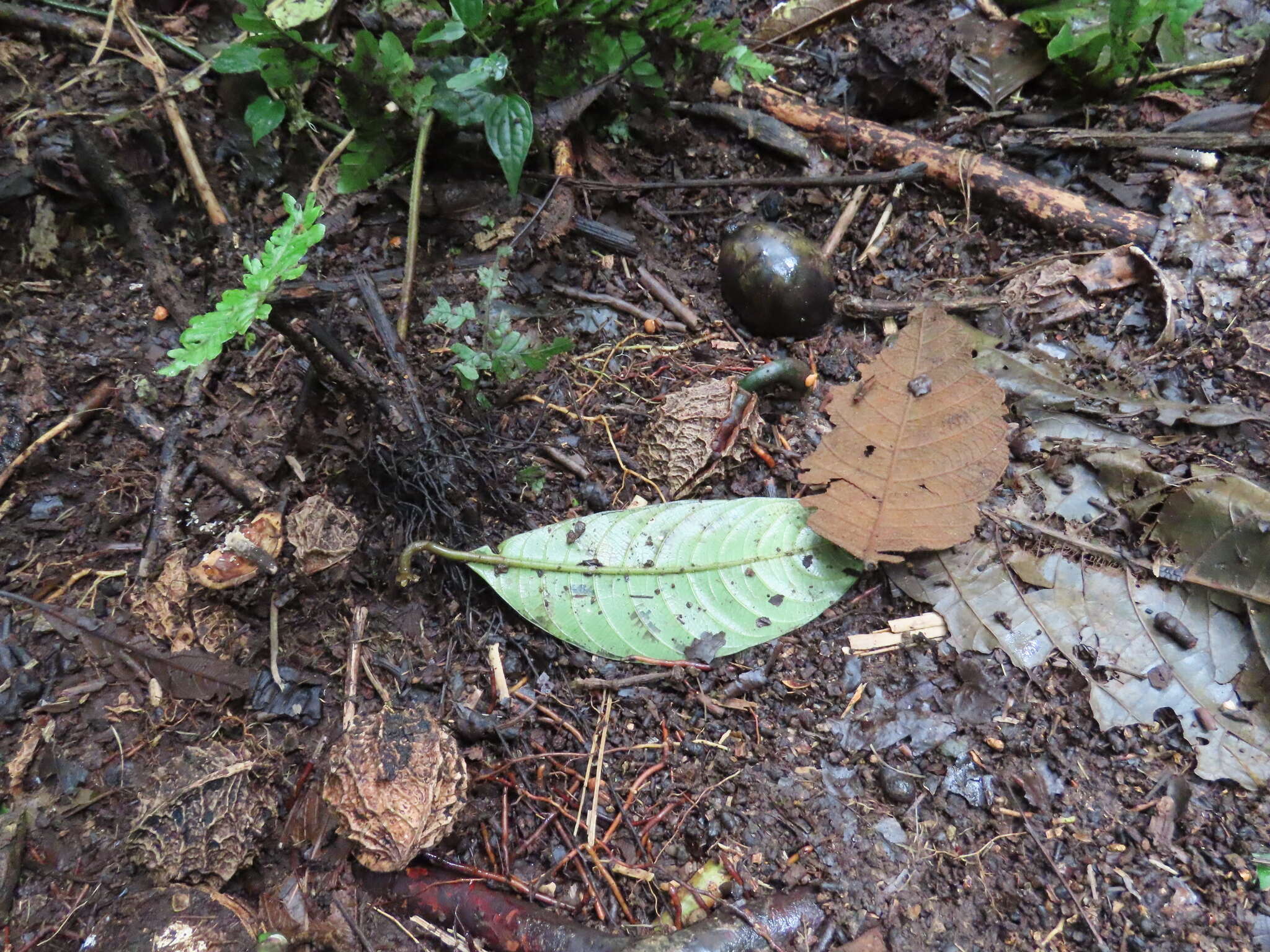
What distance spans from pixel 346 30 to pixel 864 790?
3853 millimetres

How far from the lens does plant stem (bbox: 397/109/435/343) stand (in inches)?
112

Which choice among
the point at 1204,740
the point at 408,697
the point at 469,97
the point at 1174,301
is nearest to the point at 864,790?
the point at 1204,740

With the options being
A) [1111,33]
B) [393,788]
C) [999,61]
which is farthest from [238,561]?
[1111,33]

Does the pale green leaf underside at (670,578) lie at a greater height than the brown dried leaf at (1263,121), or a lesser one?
lesser

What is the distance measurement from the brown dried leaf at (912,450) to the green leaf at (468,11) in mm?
1880

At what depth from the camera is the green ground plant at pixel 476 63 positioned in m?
2.81

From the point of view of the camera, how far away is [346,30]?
11.4ft

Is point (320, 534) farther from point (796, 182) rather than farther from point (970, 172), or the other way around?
point (970, 172)

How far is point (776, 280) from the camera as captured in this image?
307cm

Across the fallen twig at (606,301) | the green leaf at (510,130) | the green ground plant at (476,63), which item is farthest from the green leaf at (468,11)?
the fallen twig at (606,301)

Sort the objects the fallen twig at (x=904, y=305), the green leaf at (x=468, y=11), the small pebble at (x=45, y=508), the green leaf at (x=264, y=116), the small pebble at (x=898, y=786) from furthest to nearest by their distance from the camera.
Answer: the fallen twig at (x=904, y=305)
the green leaf at (x=264, y=116)
the green leaf at (x=468, y=11)
the small pebble at (x=45, y=508)
the small pebble at (x=898, y=786)

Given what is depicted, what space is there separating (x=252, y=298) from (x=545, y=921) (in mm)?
1873

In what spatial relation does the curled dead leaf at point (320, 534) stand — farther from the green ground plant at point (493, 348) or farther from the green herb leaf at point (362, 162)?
the green herb leaf at point (362, 162)

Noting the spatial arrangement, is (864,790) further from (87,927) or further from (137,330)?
(137,330)
